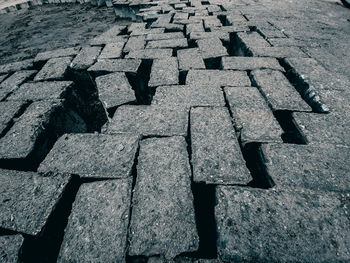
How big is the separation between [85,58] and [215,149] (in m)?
2.19

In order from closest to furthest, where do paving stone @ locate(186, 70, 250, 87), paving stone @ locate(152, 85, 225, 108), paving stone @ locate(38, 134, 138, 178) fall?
paving stone @ locate(38, 134, 138, 178) → paving stone @ locate(152, 85, 225, 108) → paving stone @ locate(186, 70, 250, 87)

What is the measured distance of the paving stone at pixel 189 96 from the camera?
1941 mm

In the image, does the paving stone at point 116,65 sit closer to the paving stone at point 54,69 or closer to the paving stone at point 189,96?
the paving stone at point 54,69

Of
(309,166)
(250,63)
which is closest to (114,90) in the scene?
(250,63)

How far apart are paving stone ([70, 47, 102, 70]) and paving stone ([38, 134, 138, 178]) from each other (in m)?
1.25

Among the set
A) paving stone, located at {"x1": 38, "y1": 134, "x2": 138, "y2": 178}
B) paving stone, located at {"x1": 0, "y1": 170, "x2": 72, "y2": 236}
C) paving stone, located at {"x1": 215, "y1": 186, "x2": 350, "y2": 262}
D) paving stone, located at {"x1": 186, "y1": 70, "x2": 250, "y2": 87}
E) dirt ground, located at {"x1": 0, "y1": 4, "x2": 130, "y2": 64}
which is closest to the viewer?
paving stone, located at {"x1": 215, "y1": 186, "x2": 350, "y2": 262}

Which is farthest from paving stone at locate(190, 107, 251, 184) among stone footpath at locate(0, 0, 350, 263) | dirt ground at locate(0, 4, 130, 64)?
dirt ground at locate(0, 4, 130, 64)

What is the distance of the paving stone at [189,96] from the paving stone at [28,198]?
41.3 inches

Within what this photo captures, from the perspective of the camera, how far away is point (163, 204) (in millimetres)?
1214

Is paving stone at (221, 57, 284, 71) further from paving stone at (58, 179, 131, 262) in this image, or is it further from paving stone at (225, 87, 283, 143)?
paving stone at (58, 179, 131, 262)

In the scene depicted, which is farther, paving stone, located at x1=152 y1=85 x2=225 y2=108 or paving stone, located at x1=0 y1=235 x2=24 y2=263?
paving stone, located at x1=152 y1=85 x2=225 y2=108

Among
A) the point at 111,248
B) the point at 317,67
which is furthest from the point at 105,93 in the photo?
the point at 317,67

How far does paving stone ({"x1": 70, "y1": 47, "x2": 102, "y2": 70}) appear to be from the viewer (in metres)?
2.59

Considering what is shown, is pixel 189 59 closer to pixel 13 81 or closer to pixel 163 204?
pixel 163 204
